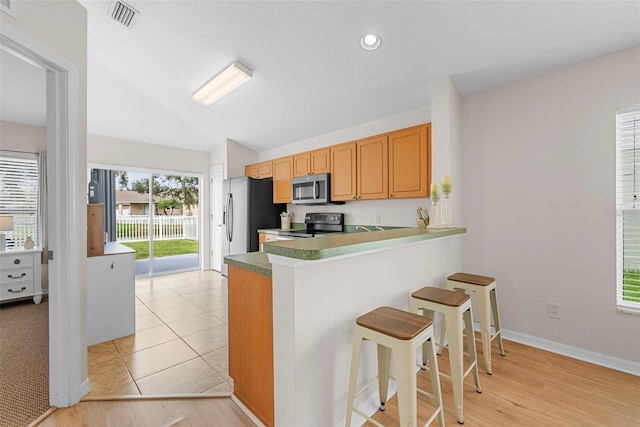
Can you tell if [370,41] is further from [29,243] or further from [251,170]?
[29,243]

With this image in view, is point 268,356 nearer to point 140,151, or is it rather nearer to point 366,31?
point 366,31

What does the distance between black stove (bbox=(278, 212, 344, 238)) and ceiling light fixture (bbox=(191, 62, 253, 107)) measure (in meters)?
2.06

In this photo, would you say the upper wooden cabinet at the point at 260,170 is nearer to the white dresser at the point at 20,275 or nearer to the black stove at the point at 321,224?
the black stove at the point at 321,224

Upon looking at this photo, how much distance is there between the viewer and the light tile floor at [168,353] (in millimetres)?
1936

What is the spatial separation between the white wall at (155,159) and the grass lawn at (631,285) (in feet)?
19.2

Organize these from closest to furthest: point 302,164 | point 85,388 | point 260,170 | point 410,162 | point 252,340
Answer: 1. point 252,340
2. point 85,388
3. point 410,162
4. point 302,164
5. point 260,170

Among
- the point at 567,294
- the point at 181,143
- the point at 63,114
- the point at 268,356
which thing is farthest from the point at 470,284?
the point at 181,143

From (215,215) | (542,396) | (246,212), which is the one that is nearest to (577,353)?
(542,396)

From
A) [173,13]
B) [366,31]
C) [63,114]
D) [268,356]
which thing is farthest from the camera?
[173,13]

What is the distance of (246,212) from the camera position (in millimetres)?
4648

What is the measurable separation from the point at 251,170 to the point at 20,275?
3.47m

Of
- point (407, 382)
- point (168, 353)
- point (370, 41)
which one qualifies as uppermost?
point (370, 41)

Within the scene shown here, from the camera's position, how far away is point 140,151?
4906 mm

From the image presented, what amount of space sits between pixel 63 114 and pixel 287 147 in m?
3.32
